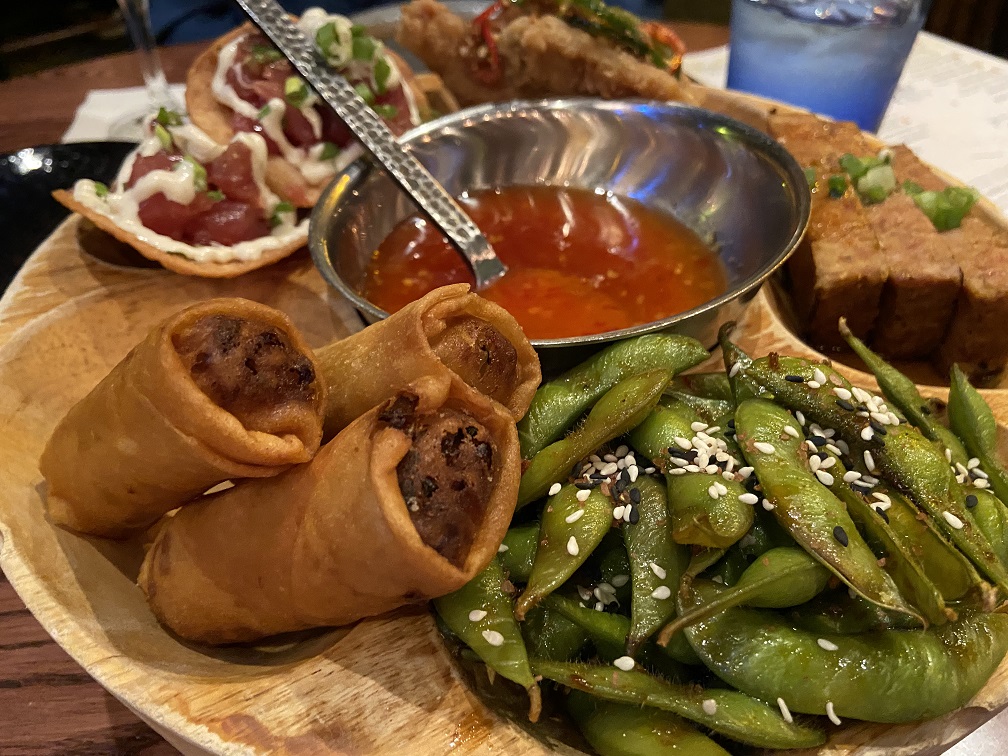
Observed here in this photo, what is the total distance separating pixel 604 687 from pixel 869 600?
0.50 metres

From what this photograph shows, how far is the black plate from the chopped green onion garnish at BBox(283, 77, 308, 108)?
86cm

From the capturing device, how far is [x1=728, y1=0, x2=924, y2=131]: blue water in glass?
3535 millimetres

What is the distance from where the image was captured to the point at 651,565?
4.70 ft

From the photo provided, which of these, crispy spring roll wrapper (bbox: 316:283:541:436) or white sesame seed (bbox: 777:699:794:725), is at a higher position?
crispy spring roll wrapper (bbox: 316:283:541:436)

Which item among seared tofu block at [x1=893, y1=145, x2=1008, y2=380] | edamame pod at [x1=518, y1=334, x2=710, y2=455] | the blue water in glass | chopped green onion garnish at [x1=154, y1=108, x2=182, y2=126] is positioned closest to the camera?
edamame pod at [x1=518, y1=334, x2=710, y2=455]

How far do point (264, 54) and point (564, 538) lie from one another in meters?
2.66

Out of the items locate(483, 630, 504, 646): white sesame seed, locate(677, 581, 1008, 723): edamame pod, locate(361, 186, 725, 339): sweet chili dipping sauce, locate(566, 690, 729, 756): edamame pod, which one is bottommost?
locate(566, 690, 729, 756): edamame pod

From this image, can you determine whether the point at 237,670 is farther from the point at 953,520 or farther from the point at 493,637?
the point at 953,520

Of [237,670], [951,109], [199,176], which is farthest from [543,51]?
[237,670]

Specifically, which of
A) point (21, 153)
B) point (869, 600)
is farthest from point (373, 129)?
point (869, 600)

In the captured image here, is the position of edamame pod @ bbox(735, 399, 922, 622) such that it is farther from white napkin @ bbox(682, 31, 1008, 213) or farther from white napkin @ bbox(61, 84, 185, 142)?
white napkin @ bbox(61, 84, 185, 142)

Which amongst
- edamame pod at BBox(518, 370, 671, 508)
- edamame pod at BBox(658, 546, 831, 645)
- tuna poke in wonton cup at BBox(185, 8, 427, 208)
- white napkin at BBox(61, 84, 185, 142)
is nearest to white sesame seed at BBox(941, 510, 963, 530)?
edamame pod at BBox(658, 546, 831, 645)

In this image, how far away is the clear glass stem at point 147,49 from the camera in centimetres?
381

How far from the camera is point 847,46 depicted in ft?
11.7
